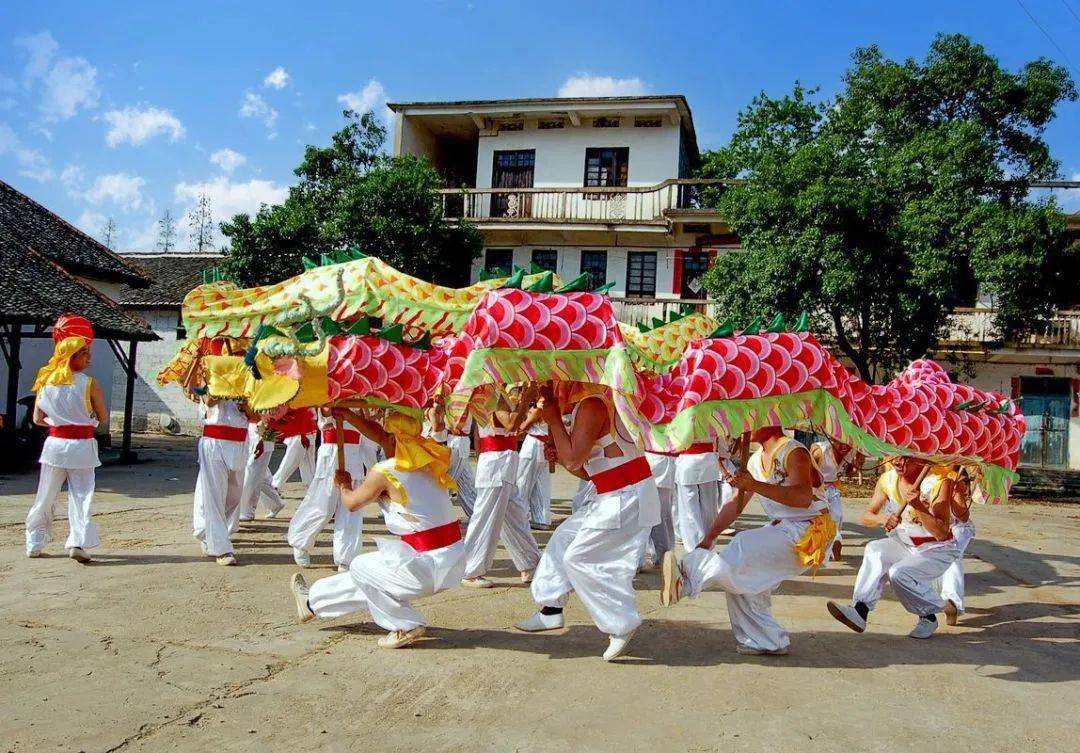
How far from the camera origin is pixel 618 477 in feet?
17.2

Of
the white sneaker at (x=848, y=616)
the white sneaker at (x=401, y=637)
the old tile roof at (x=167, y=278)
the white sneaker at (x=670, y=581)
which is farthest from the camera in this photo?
the old tile roof at (x=167, y=278)

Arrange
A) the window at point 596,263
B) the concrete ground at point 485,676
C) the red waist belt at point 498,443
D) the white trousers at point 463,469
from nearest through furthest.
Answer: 1. the concrete ground at point 485,676
2. the red waist belt at point 498,443
3. the white trousers at point 463,469
4. the window at point 596,263

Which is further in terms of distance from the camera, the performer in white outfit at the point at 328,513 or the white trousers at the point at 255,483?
the white trousers at the point at 255,483

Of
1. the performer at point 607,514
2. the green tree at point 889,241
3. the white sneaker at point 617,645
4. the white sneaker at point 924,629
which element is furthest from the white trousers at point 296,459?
the green tree at point 889,241

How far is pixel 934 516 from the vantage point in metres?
5.96

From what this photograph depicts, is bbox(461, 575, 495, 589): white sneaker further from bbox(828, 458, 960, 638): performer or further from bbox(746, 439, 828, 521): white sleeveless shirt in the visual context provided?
bbox(828, 458, 960, 638): performer

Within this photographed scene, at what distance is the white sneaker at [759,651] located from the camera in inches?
210

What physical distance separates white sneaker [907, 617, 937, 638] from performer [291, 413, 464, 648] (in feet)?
11.0

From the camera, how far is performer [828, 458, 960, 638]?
5.91 metres

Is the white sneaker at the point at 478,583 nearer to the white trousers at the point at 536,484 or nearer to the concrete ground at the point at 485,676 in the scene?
the concrete ground at the point at 485,676

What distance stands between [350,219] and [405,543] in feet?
48.5

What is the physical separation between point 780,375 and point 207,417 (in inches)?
217

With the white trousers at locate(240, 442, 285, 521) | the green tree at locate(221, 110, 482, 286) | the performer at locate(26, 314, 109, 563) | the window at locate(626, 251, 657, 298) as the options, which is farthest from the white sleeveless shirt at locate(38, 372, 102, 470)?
the window at locate(626, 251, 657, 298)

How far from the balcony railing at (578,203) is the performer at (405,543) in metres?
18.6
